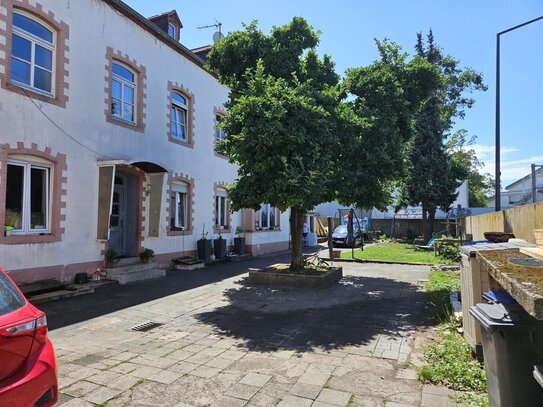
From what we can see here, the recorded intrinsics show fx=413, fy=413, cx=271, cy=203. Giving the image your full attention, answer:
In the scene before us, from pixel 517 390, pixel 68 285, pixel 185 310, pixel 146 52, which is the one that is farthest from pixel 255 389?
pixel 146 52

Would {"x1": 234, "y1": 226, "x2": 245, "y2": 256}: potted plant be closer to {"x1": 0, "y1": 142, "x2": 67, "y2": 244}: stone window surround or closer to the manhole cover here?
{"x1": 0, "y1": 142, "x2": 67, "y2": 244}: stone window surround

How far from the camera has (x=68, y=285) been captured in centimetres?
992

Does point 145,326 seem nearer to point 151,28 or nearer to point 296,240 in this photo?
point 296,240

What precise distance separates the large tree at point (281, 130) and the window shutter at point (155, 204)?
3572mm

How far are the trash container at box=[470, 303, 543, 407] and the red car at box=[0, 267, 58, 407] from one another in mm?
3462

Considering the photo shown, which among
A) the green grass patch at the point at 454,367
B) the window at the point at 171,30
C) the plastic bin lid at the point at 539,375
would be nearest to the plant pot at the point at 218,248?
the window at the point at 171,30

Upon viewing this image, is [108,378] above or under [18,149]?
under

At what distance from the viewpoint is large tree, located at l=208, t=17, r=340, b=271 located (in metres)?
9.38

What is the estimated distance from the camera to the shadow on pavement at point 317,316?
251 inches

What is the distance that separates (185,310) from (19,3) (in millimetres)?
7850

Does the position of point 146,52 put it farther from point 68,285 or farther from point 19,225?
point 68,285

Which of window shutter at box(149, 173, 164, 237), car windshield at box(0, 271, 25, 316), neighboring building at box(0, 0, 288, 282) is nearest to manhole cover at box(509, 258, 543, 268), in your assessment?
car windshield at box(0, 271, 25, 316)

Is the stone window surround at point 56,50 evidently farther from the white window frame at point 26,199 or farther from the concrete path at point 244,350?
the concrete path at point 244,350

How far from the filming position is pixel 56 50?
10.4 meters
